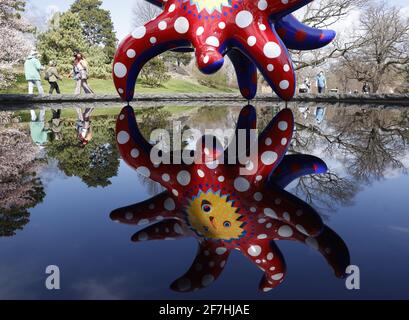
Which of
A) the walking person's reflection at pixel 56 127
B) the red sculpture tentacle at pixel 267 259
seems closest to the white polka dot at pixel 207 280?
the red sculpture tentacle at pixel 267 259

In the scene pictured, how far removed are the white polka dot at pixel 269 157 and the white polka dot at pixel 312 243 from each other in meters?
1.34

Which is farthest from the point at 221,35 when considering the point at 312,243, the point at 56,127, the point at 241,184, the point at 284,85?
the point at 312,243

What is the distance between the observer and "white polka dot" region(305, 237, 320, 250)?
1.94 metres

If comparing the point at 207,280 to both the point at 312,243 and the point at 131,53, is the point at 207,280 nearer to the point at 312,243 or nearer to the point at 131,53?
the point at 312,243

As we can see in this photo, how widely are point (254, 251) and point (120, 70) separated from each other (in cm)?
490

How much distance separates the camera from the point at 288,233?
6.78ft

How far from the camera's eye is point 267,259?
1772 millimetres

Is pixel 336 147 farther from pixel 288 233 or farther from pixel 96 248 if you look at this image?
pixel 96 248

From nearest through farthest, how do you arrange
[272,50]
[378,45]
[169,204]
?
1. [169,204]
2. [272,50]
3. [378,45]

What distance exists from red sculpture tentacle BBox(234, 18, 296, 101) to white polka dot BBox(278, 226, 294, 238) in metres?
3.76

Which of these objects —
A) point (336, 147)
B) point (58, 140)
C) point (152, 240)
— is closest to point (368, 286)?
point (152, 240)

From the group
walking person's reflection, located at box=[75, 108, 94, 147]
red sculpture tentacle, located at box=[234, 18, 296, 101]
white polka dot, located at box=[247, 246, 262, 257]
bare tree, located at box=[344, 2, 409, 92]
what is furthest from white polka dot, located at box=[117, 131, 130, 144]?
bare tree, located at box=[344, 2, 409, 92]

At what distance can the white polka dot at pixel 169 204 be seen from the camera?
2.45 m

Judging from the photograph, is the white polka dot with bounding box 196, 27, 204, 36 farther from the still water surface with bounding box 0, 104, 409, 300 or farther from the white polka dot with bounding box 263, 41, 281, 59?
the still water surface with bounding box 0, 104, 409, 300
